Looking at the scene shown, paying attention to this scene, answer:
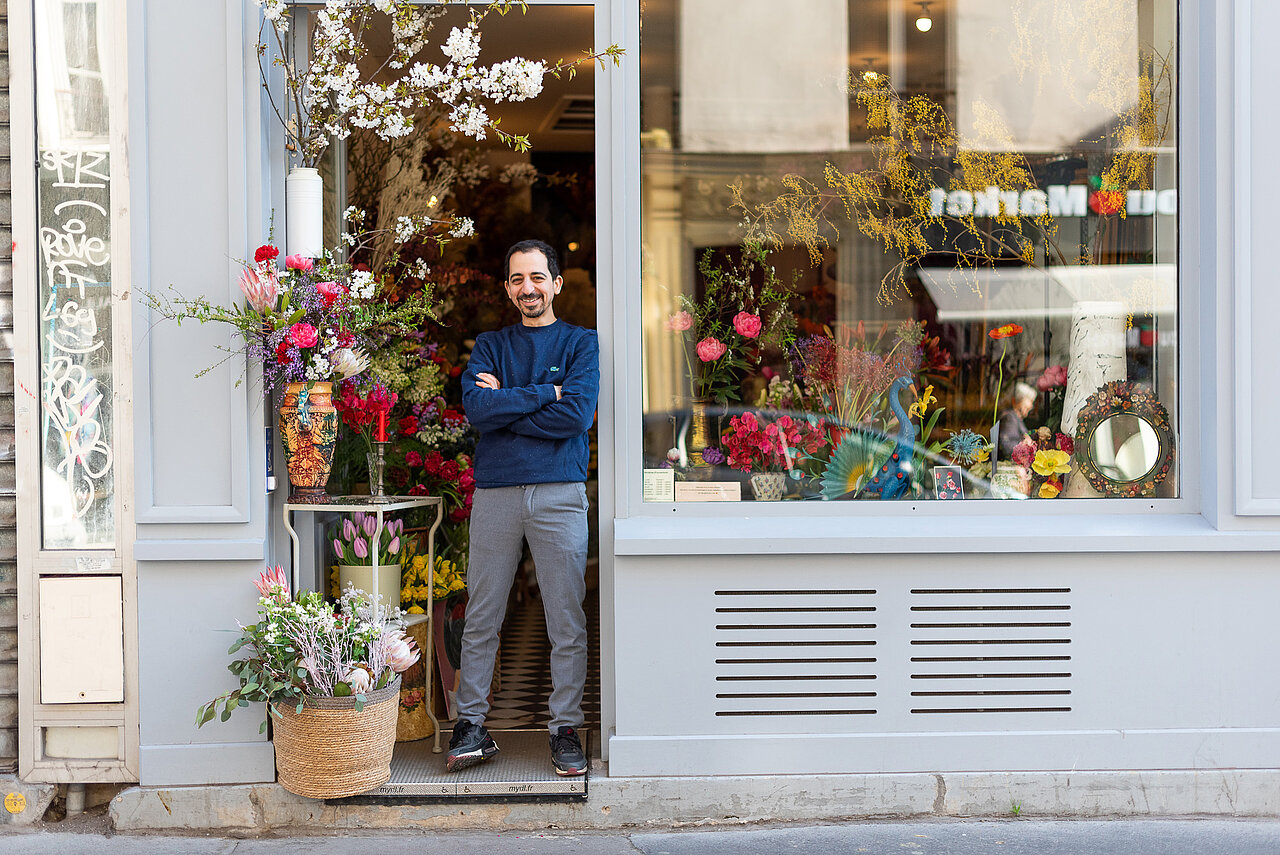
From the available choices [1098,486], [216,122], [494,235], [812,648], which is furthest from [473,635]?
[494,235]

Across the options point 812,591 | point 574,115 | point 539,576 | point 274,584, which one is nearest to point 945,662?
point 812,591

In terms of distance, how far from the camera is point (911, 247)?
4473 millimetres

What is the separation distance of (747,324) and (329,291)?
167cm

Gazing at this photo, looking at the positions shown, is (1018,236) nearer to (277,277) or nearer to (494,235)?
(277,277)

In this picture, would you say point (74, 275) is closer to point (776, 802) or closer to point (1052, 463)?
point (776, 802)

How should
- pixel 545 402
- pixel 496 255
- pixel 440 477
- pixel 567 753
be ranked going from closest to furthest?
1. pixel 545 402
2. pixel 567 753
3. pixel 440 477
4. pixel 496 255

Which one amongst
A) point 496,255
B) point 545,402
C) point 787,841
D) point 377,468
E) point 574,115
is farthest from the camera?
point 496,255

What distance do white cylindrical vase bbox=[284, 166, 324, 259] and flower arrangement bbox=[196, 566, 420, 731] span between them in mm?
1188

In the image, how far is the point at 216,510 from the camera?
12.9ft

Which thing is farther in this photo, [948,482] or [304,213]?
[948,482]

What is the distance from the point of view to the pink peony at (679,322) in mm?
4375

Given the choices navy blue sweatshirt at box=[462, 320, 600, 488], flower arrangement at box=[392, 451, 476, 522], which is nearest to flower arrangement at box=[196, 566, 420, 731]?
navy blue sweatshirt at box=[462, 320, 600, 488]

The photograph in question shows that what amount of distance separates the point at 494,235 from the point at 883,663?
16.8ft

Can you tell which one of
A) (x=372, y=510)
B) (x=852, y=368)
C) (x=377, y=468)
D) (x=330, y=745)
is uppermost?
(x=852, y=368)
